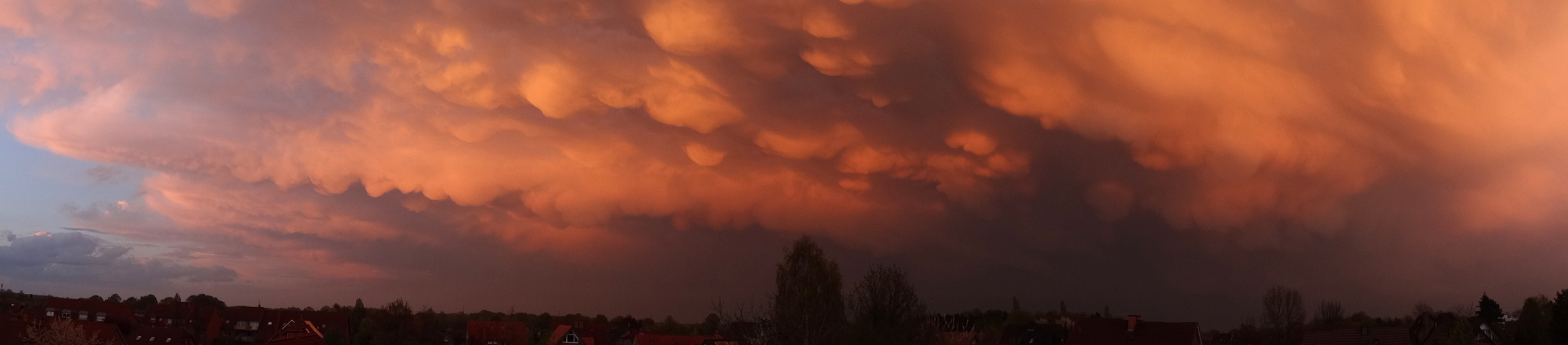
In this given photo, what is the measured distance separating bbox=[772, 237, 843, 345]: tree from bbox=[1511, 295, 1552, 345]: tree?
162 ft

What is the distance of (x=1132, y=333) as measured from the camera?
75.8 meters

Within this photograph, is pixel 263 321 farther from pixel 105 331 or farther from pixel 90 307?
pixel 105 331

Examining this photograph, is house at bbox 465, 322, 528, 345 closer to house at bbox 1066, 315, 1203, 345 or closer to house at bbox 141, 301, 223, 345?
house at bbox 141, 301, 223, 345

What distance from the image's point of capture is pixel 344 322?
14412cm

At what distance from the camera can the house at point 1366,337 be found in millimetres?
82312

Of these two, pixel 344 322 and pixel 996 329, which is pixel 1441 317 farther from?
pixel 344 322

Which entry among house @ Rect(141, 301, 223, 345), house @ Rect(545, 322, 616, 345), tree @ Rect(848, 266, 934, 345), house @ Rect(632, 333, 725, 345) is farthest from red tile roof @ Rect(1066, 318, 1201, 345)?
house @ Rect(141, 301, 223, 345)

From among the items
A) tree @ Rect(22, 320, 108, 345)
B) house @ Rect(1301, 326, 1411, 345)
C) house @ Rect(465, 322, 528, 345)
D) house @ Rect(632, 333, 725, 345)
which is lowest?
house @ Rect(632, 333, 725, 345)

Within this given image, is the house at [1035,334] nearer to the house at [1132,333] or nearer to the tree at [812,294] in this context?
the house at [1132,333]

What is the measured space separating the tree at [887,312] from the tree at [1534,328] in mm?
44726

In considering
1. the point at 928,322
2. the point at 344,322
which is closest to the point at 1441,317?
the point at 928,322

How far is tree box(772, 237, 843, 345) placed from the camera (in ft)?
133

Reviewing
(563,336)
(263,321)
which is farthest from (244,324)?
(563,336)

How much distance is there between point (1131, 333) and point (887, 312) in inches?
1378
